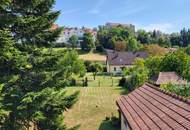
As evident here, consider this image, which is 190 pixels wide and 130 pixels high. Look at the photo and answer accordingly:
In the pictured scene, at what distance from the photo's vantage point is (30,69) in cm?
1906

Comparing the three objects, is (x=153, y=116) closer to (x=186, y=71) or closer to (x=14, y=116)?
(x=14, y=116)

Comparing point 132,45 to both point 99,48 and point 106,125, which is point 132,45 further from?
point 106,125

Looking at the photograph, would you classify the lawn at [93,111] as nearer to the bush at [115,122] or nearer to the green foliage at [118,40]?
the bush at [115,122]

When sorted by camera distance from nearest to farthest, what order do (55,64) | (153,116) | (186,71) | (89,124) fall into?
(153,116), (55,64), (89,124), (186,71)

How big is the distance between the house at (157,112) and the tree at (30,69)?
13.7ft

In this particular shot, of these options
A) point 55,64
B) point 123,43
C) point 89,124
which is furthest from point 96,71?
point 55,64

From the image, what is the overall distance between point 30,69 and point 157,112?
7759 mm

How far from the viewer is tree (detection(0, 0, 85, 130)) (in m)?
17.1

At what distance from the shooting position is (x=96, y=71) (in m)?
86.5

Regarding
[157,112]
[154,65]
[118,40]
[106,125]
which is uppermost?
[118,40]

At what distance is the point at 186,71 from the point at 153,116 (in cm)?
2988

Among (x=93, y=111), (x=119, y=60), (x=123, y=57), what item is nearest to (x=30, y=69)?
(x=93, y=111)

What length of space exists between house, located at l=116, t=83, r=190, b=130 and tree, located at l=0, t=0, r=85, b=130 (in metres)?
4.18

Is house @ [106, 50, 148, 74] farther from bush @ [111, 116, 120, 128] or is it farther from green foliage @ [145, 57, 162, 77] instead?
bush @ [111, 116, 120, 128]
